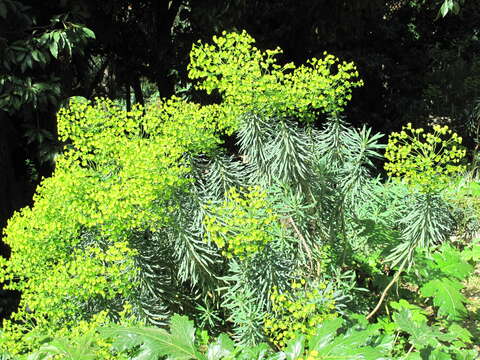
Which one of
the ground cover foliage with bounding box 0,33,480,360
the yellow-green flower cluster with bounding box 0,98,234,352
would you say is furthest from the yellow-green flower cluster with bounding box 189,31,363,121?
the yellow-green flower cluster with bounding box 0,98,234,352

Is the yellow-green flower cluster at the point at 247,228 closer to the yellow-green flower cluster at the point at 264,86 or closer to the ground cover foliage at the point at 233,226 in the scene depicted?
the ground cover foliage at the point at 233,226

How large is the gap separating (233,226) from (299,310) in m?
0.65

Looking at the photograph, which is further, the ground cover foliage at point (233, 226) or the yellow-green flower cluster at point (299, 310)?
the ground cover foliage at point (233, 226)

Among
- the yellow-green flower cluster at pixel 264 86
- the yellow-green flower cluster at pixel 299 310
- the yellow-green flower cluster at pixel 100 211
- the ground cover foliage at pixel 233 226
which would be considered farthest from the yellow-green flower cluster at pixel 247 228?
the yellow-green flower cluster at pixel 264 86

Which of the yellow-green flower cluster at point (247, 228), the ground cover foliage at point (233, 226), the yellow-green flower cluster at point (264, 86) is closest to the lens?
the yellow-green flower cluster at point (247, 228)

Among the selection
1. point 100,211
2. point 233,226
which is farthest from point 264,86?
point 100,211

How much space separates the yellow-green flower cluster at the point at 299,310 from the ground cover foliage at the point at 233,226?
1 cm

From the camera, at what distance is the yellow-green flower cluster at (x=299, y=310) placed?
2744 mm

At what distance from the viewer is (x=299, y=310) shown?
2.98m

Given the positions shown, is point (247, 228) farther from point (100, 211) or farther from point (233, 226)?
point (100, 211)

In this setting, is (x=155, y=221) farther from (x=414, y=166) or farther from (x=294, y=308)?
(x=414, y=166)

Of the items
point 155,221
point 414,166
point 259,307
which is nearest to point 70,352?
point 155,221

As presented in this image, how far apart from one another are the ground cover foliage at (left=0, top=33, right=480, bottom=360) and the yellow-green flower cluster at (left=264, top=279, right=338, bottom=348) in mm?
14

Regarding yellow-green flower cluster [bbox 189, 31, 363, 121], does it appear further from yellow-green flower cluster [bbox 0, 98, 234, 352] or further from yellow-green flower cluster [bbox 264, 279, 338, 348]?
yellow-green flower cluster [bbox 264, 279, 338, 348]
